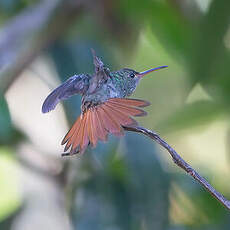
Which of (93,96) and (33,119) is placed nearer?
(93,96)

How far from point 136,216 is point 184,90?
669 mm

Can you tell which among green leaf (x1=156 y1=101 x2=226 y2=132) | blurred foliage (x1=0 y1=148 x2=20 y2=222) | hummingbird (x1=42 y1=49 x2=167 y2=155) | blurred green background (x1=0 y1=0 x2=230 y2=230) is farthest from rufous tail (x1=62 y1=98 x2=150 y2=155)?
blurred foliage (x1=0 y1=148 x2=20 y2=222)

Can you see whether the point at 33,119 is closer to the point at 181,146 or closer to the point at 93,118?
the point at 181,146

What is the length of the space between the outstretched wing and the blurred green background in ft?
2.18

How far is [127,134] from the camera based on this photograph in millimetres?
3254

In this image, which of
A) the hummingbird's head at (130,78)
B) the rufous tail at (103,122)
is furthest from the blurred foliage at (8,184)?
the rufous tail at (103,122)

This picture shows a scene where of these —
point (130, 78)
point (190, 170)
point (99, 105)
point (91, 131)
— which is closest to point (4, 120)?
point (130, 78)

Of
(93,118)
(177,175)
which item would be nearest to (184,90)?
(177,175)

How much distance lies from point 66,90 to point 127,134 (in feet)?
4.10

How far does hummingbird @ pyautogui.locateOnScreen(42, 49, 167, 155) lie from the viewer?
165cm

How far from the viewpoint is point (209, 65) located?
325 cm

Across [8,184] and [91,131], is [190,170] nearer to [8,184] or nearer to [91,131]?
[91,131]

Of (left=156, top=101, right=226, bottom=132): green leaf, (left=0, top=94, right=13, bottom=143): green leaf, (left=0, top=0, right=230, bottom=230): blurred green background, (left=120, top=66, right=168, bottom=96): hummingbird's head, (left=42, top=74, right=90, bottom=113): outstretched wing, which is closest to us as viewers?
(left=42, top=74, right=90, bottom=113): outstretched wing

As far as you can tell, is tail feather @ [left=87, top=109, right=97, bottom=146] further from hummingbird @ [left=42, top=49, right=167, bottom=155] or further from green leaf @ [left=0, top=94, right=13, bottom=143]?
green leaf @ [left=0, top=94, right=13, bottom=143]
